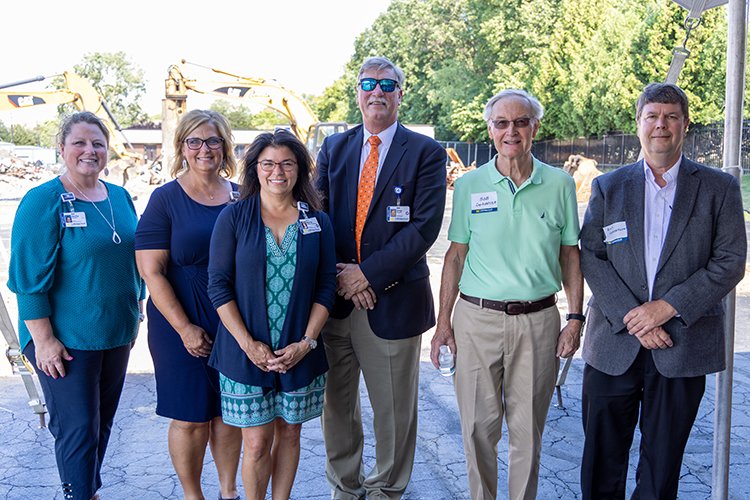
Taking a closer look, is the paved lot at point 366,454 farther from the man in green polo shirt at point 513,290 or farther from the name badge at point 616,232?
the name badge at point 616,232

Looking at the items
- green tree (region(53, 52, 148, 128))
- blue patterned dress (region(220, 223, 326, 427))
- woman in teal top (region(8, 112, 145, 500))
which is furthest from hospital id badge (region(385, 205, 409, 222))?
green tree (region(53, 52, 148, 128))

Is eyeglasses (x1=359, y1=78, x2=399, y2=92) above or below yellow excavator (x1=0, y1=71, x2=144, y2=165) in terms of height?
below

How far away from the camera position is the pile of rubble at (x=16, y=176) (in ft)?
86.6

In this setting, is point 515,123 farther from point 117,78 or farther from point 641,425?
point 117,78

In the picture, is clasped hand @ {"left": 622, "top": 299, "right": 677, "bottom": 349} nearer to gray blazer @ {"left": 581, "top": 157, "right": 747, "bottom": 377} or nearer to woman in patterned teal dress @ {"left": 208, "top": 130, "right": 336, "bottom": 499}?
gray blazer @ {"left": 581, "top": 157, "right": 747, "bottom": 377}

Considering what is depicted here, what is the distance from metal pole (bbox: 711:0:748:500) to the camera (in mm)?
2918

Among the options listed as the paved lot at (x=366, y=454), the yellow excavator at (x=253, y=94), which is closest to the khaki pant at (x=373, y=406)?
the paved lot at (x=366, y=454)

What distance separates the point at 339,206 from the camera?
3.38 m

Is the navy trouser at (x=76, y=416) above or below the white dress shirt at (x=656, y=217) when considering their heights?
below

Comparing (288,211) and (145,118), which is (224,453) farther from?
(145,118)

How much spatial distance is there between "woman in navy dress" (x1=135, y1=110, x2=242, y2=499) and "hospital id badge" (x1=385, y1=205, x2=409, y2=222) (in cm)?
74

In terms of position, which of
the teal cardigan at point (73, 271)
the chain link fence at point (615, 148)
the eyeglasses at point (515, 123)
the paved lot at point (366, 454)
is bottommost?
the paved lot at point (366, 454)

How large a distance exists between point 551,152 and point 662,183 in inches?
1522

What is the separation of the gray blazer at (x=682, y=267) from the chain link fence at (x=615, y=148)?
14.8 m
